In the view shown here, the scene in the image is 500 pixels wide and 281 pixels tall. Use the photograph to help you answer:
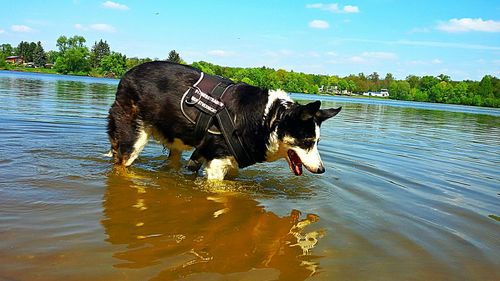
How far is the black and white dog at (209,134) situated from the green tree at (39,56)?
8286 inches

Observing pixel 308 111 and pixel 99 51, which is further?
pixel 99 51

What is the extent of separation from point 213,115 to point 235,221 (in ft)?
7.52

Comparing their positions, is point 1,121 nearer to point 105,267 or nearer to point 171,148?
point 171,148

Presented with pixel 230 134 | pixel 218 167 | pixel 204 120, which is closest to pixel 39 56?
pixel 204 120

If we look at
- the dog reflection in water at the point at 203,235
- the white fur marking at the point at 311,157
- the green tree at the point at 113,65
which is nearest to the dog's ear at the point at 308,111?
the white fur marking at the point at 311,157

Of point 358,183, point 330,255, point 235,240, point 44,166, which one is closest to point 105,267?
point 235,240

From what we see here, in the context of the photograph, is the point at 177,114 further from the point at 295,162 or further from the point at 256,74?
the point at 256,74

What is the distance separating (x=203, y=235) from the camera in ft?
14.5

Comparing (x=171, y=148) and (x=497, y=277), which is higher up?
(x=171, y=148)

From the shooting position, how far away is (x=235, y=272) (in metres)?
3.53

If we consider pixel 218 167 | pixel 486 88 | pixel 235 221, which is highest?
pixel 486 88

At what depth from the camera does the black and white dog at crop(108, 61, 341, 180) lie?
6469mm

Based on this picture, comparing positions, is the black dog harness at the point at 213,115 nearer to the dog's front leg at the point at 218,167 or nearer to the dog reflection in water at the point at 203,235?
the dog's front leg at the point at 218,167

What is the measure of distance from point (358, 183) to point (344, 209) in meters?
1.95
